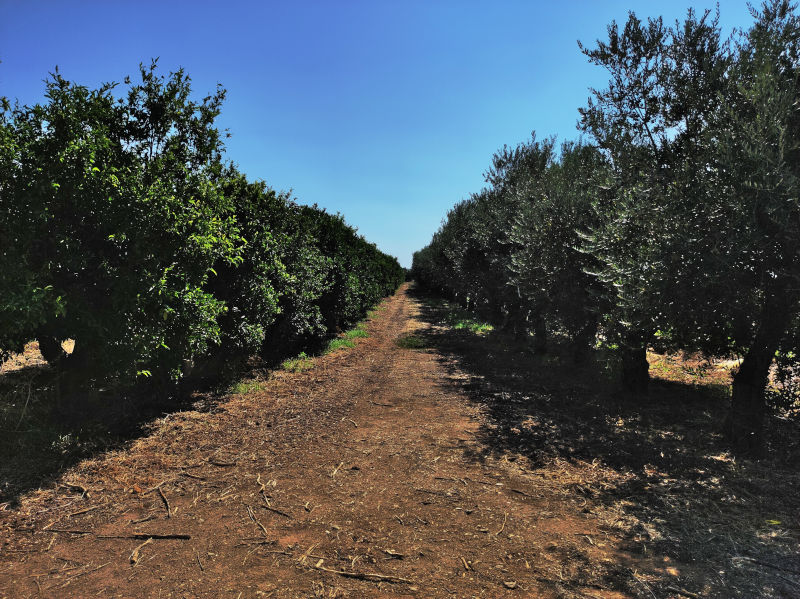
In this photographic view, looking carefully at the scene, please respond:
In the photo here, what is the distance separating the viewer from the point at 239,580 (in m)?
3.24

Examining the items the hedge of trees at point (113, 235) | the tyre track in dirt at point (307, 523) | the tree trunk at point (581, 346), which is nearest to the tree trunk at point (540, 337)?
the tree trunk at point (581, 346)

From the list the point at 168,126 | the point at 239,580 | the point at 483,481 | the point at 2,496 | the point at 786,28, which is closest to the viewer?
the point at 239,580

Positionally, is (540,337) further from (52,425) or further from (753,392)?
(52,425)

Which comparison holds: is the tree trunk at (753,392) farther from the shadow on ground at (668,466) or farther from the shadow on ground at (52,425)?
the shadow on ground at (52,425)

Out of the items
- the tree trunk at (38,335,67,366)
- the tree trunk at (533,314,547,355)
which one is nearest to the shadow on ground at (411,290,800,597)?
the tree trunk at (533,314,547,355)

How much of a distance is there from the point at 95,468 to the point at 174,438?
1208mm

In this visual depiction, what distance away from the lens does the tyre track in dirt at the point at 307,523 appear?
3.26 meters

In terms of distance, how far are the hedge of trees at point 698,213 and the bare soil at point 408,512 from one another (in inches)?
67.5

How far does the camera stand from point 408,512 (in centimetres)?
432

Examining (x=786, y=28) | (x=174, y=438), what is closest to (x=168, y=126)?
(x=174, y=438)

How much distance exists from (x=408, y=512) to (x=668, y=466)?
3870mm

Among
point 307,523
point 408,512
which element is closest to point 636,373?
point 408,512

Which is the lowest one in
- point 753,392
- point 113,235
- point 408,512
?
point 408,512

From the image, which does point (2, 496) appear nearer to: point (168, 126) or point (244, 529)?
point (244, 529)
